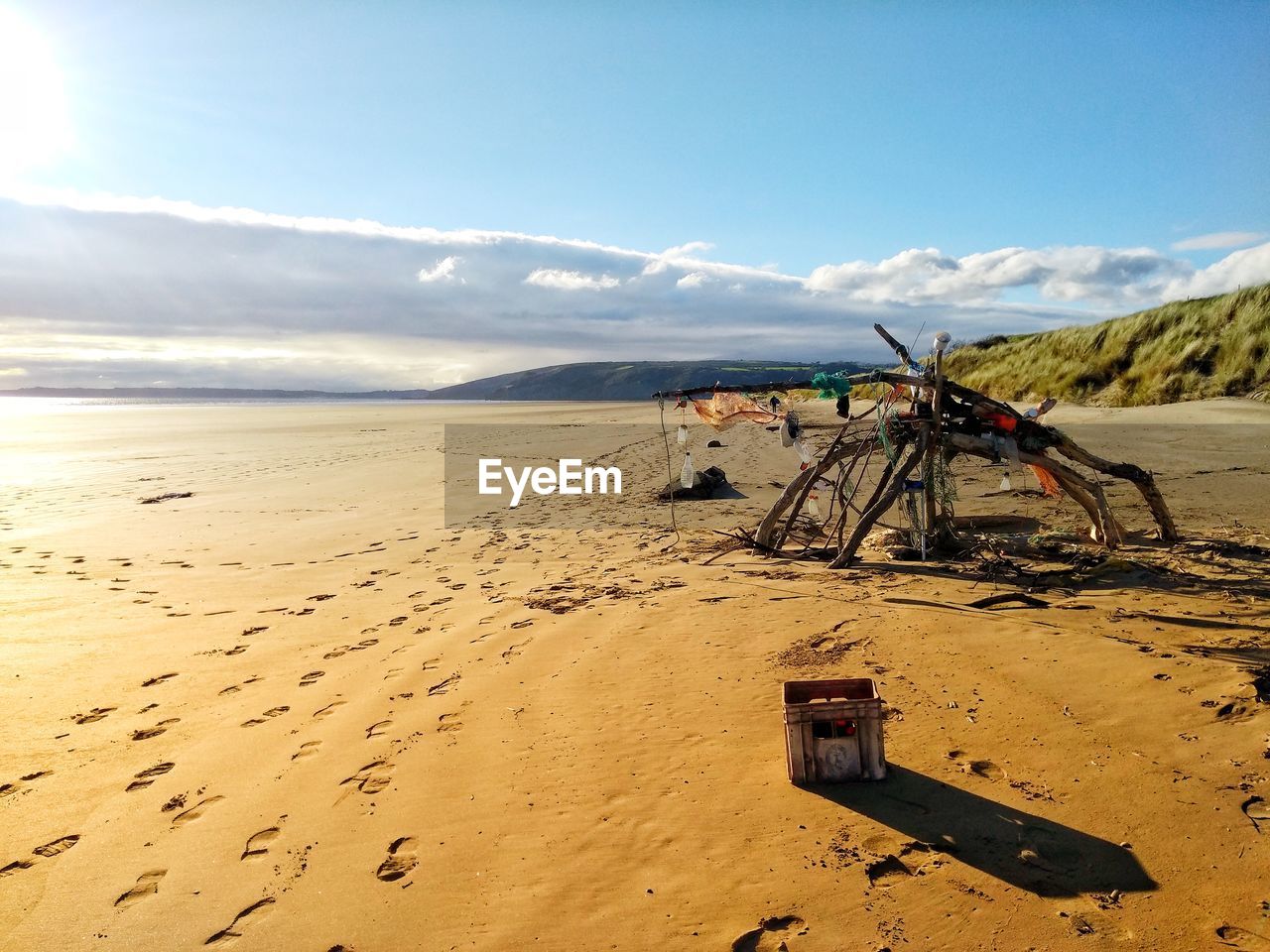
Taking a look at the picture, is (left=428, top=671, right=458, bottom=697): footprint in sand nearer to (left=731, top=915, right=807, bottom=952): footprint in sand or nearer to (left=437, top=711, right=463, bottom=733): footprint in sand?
(left=437, top=711, right=463, bottom=733): footprint in sand

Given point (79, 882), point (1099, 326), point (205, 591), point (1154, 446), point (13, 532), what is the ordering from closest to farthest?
point (79, 882) → point (205, 591) → point (13, 532) → point (1154, 446) → point (1099, 326)

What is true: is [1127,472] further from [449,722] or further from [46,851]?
[46,851]

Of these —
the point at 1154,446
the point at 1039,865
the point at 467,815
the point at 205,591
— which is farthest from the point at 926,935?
the point at 1154,446

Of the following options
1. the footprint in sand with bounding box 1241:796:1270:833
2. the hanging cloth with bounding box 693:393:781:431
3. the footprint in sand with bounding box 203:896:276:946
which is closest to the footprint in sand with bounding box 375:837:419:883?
the footprint in sand with bounding box 203:896:276:946

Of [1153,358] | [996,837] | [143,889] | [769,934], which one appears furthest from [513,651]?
[1153,358]

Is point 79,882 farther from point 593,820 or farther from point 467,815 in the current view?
point 593,820

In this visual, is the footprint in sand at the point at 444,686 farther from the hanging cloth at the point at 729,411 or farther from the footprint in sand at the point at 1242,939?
the hanging cloth at the point at 729,411
